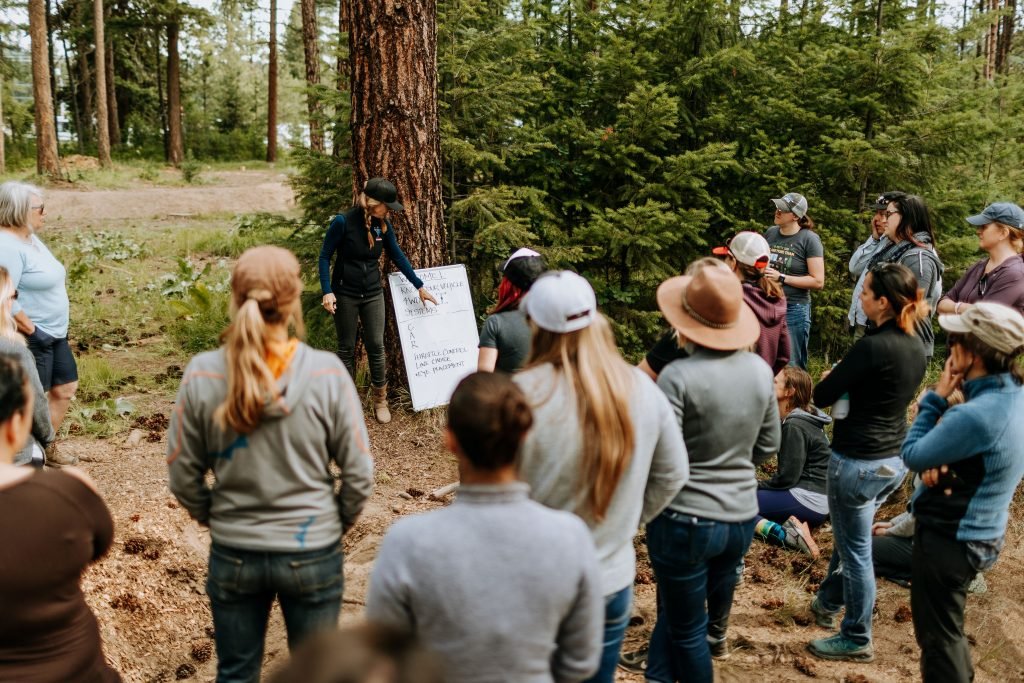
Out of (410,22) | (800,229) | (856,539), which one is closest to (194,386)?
(856,539)

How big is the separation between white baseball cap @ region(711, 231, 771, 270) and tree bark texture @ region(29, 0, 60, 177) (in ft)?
68.5

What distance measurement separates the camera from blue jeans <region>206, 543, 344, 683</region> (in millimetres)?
2516

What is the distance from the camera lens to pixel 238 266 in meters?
2.51

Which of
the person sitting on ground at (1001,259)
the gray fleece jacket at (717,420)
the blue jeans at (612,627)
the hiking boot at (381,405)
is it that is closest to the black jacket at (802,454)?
the person sitting on ground at (1001,259)

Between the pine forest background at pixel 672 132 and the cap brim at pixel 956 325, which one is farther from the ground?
the pine forest background at pixel 672 132

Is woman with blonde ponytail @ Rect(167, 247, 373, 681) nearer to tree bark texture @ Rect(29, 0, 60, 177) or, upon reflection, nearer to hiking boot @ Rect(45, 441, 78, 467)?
hiking boot @ Rect(45, 441, 78, 467)

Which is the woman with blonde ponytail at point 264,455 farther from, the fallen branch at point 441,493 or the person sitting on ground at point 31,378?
the fallen branch at point 441,493

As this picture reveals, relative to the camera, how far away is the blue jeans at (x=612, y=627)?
2514mm

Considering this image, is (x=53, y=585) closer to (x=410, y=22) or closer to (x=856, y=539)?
(x=856, y=539)

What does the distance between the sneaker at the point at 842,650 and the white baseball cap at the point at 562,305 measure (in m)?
2.80

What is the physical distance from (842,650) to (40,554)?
3.80m

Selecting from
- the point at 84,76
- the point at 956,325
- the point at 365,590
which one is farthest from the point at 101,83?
the point at 956,325

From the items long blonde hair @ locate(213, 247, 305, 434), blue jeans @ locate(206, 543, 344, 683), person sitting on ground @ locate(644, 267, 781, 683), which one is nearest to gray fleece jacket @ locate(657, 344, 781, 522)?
person sitting on ground @ locate(644, 267, 781, 683)

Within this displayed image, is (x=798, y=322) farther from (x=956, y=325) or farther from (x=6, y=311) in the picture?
(x=6, y=311)
